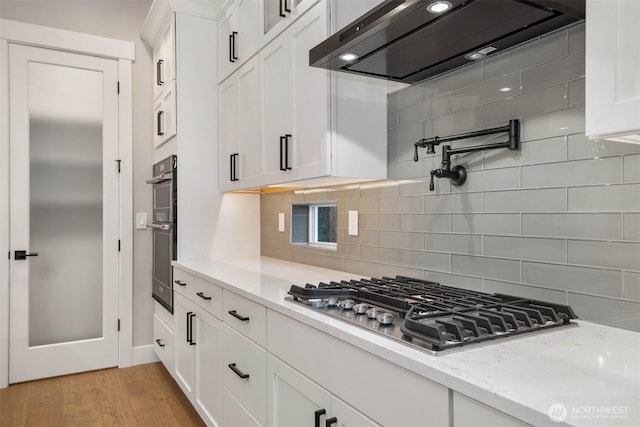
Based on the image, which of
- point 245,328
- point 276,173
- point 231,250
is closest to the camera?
point 245,328

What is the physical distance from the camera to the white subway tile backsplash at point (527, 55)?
133cm

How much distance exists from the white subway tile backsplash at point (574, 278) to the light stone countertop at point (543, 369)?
10 centimetres

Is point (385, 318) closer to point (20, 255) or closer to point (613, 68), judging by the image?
point (613, 68)

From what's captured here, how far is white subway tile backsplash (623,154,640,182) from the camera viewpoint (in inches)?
44.7

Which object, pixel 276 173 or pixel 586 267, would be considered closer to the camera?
pixel 586 267

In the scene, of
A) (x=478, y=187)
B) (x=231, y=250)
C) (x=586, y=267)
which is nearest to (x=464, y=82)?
(x=478, y=187)

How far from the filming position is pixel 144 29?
3475 millimetres

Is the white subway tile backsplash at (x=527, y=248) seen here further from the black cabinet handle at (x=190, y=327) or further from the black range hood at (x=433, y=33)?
the black cabinet handle at (x=190, y=327)

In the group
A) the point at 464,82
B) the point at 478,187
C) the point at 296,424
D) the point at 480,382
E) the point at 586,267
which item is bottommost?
the point at 296,424

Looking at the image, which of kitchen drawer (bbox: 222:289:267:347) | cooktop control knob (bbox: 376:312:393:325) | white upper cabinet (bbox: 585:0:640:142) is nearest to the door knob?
kitchen drawer (bbox: 222:289:267:347)

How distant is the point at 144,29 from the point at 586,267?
3465mm

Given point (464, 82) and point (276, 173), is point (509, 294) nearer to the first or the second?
point (464, 82)

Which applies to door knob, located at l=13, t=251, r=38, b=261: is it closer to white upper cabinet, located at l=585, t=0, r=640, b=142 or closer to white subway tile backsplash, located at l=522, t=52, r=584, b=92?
white subway tile backsplash, located at l=522, t=52, r=584, b=92

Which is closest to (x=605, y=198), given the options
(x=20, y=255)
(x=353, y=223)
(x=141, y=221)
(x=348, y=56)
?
(x=348, y=56)
